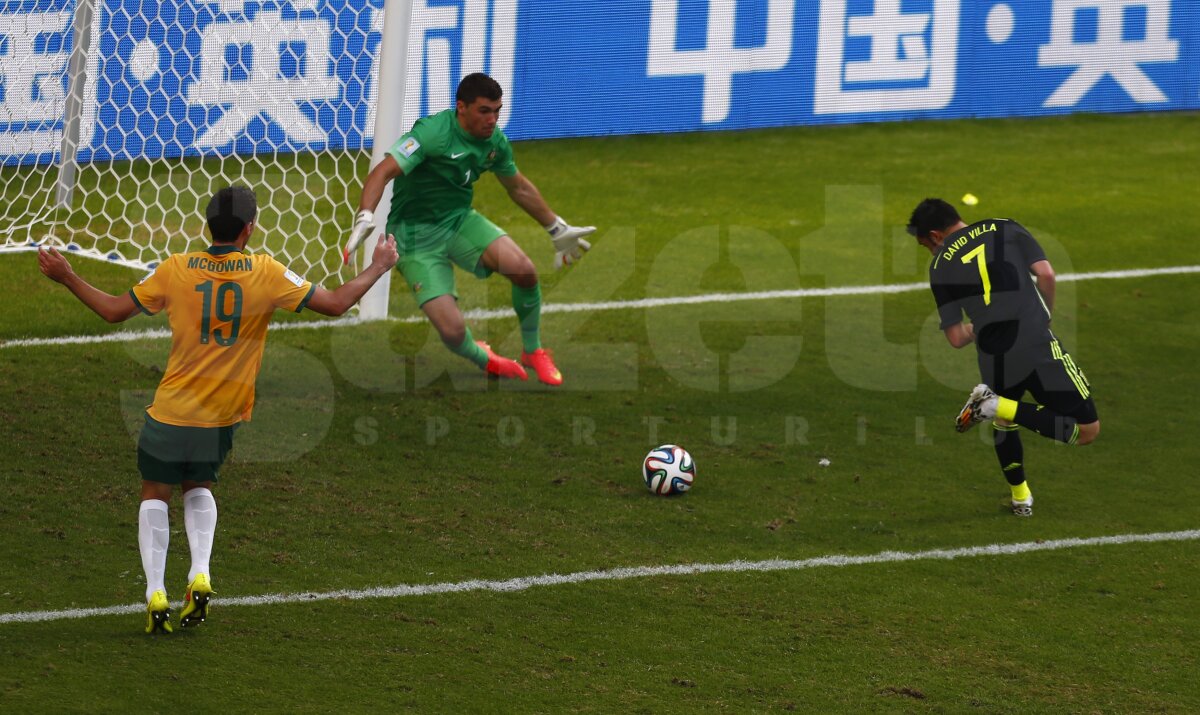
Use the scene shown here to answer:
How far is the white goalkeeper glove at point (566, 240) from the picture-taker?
8.81m

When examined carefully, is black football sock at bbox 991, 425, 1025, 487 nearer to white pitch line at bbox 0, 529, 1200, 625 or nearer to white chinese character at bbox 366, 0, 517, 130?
white pitch line at bbox 0, 529, 1200, 625

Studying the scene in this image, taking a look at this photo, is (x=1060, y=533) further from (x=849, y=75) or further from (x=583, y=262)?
(x=849, y=75)

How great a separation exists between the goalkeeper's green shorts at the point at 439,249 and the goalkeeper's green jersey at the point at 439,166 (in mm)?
50

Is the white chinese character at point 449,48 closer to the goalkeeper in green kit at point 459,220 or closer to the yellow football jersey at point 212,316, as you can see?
the goalkeeper in green kit at point 459,220

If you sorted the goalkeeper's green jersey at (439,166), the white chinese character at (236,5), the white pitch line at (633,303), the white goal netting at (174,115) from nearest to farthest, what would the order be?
the goalkeeper's green jersey at (439,166), the white pitch line at (633,303), the white goal netting at (174,115), the white chinese character at (236,5)

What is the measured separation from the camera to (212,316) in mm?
5535

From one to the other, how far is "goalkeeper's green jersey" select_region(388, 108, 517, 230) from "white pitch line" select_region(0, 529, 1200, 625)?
290 cm

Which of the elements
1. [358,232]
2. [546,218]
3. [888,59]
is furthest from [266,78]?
[888,59]

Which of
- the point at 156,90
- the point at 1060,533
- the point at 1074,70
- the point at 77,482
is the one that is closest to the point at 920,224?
the point at 1060,533

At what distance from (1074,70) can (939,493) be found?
921cm

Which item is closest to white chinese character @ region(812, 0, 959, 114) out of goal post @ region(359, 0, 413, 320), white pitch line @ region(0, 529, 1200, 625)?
goal post @ region(359, 0, 413, 320)

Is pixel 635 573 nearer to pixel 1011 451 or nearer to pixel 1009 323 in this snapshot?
pixel 1011 451

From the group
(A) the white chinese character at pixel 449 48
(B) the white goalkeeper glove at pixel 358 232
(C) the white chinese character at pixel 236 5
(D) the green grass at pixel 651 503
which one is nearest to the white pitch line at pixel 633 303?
(D) the green grass at pixel 651 503

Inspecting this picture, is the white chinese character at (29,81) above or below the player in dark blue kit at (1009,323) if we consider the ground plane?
above
